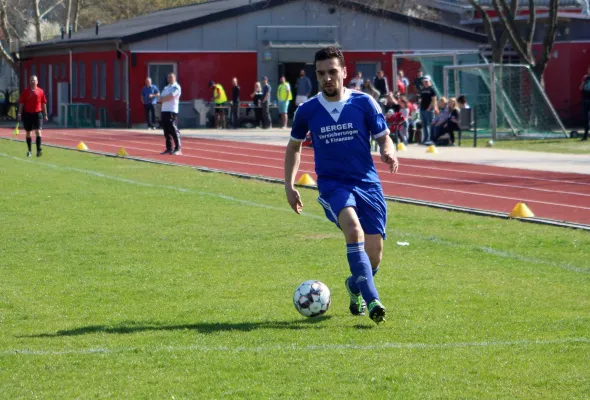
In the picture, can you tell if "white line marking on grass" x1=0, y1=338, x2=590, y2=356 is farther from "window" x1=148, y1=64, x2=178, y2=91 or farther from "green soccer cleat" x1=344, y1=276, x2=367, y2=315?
"window" x1=148, y1=64, x2=178, y2=91

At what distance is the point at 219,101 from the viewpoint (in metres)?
41.5

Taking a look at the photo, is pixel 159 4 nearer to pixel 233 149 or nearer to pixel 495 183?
pixel 233 149

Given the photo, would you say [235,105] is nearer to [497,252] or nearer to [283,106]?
[283,106]

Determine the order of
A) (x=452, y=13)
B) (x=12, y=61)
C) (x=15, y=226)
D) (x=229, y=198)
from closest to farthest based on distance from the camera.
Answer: (x=15, y=226)
(x=229, y=198)
(x=452, y=13)
(x=12, y=61)

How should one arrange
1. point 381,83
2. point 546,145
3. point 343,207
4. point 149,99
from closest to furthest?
point 343,207 < point 546,145 < point 381,83 < point 149,99

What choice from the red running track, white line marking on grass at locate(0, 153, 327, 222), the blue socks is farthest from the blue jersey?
the red running track

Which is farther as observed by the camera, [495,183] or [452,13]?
[452,13]

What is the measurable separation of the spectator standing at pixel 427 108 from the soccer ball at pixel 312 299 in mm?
22598

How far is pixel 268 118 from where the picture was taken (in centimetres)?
4181

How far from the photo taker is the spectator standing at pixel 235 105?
4084 centimetres

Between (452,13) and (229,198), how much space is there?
4221cm

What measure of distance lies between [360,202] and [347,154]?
351 millimetres

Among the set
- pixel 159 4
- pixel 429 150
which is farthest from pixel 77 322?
pixel 159 4

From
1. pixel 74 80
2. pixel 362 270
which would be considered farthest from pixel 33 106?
pixel 74 80
